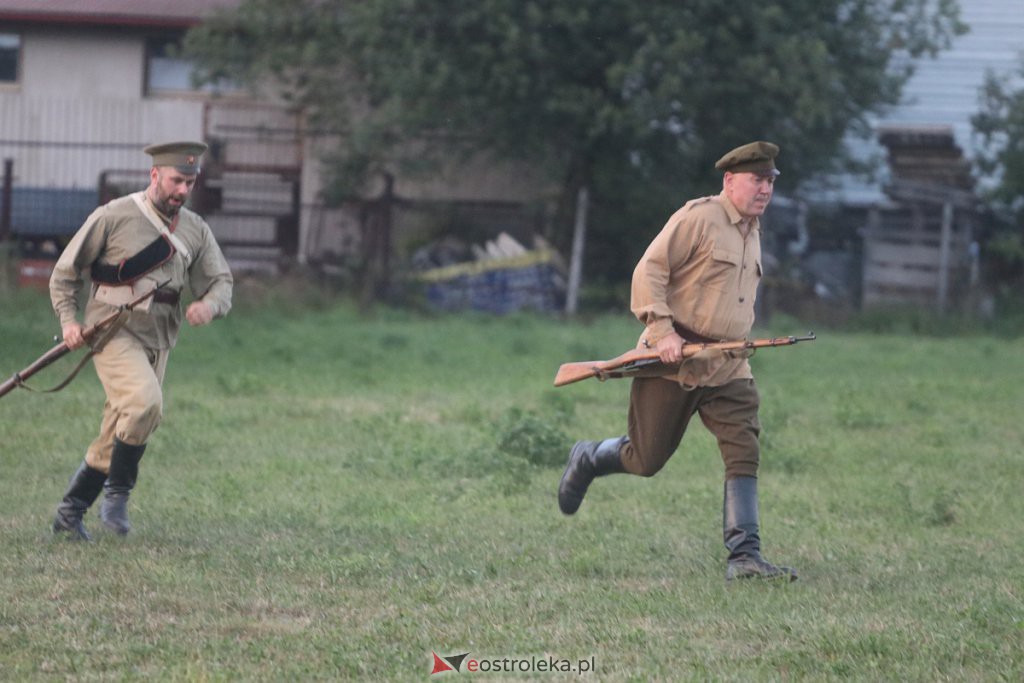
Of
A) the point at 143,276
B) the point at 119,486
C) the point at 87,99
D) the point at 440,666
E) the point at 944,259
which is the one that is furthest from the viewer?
the point at 87,99

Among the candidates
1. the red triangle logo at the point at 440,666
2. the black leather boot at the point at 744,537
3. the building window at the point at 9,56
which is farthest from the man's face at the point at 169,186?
the building window at the point at 9,56

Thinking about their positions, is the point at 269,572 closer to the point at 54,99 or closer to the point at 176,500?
the point at 176,500

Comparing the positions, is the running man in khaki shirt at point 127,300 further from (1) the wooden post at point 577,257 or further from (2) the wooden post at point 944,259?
(2) the wooden post at point 944,259

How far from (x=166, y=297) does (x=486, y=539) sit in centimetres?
193

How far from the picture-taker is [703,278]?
701cm

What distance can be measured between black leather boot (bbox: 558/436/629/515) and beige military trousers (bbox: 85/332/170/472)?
6.35ft

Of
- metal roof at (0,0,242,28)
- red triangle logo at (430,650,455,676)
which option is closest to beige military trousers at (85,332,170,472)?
red triangle logo at (430,650,455,676)

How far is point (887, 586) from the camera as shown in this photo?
22.6 ft

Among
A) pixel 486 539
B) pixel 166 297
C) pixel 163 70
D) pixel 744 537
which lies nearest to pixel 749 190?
pixel 744 537

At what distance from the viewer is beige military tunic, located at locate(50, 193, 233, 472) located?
7.44 m

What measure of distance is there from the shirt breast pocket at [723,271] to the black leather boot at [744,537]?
2.79 feet

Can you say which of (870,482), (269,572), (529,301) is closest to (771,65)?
(529,301)

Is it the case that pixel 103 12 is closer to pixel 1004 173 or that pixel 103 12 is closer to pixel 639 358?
pixel 1004 173

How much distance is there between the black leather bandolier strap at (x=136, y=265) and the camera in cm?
749
